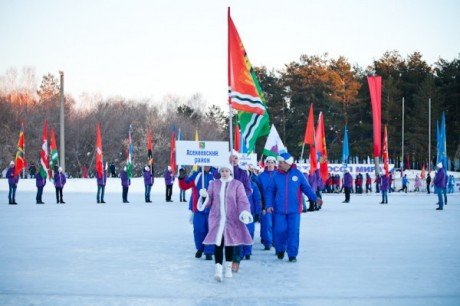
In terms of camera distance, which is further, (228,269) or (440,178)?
(440,178)

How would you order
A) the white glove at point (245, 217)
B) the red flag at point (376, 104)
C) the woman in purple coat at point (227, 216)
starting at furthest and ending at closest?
the red flag at point (376, 104) < the woman in purple coat at point (227, 216) < the white glove at point (245, 217)

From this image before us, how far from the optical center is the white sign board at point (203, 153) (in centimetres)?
914

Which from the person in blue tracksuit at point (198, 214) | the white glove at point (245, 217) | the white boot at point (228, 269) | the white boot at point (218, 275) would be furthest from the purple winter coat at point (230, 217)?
the person in blue tracksuit at point (198, 214)

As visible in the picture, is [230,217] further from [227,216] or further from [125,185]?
[125,185]

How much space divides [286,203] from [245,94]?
2.57 meters

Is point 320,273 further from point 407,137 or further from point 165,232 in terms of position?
point 407,137

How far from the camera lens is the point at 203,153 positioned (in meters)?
9.31

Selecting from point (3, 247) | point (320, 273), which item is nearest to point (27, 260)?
point (3, 247)

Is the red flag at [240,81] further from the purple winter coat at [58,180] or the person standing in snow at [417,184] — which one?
the person standing in snow at [417,184]

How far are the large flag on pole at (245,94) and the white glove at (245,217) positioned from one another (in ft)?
10.8

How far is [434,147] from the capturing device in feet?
200

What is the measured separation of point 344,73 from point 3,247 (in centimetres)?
5870

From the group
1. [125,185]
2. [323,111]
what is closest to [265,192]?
[125,185]

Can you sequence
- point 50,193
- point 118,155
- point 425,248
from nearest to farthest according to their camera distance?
point 425,248, point 50,193, point 118,155
